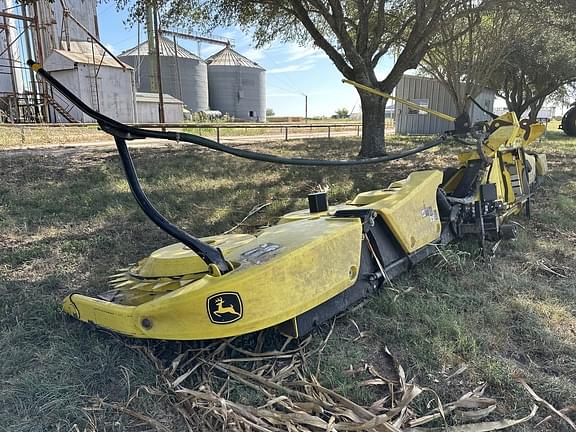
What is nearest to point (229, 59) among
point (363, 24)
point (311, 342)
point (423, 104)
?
point (423, 104)

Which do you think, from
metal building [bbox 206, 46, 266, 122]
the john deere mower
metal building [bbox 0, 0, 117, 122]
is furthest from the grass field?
metal building [bbox 206, 46, 266, 122]

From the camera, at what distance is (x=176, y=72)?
4094cm

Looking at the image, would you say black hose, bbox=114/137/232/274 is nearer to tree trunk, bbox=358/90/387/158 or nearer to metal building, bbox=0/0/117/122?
tree trunk, bbox=358/90/387/158

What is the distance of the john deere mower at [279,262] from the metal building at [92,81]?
23.8m

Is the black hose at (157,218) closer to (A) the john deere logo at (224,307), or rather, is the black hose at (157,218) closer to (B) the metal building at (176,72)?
(A) the john deere logo at (224,307)

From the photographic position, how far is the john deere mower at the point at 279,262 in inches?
87.4

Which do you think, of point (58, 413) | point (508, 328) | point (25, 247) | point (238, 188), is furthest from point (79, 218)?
point (508, 328)

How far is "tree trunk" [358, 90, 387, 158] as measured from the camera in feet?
36.5

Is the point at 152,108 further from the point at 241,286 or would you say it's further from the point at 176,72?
the point at 241,286

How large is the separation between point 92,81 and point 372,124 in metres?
19.6

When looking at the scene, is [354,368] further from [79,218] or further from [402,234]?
[79,218]

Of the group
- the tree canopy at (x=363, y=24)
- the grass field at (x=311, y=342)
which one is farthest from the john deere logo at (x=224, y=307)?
the tree canopy at (x=363, y=24)

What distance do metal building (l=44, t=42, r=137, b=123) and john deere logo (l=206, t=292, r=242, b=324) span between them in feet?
80.5

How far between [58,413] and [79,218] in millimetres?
3571
